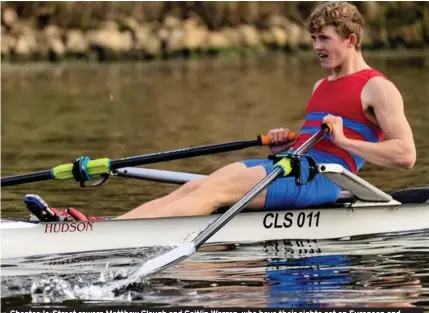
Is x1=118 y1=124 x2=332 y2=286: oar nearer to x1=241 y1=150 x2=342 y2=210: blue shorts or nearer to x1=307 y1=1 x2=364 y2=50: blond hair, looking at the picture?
x1=241 y1=150 x2=342 y2=210: blue shorts

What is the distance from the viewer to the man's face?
874 cm

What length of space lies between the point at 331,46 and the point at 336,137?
66 cm

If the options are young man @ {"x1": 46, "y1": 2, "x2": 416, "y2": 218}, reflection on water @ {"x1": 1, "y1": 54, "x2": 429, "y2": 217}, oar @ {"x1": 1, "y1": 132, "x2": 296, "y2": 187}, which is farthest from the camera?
reflection on water @ {"x1": 1, "y1": 54, "x2": 429, "y2": 217}

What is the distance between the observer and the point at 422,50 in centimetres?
4078

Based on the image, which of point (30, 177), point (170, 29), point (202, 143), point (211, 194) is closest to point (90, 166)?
point (30, 177)

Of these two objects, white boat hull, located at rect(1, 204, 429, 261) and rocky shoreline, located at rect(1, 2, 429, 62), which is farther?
rocky shoreline, located at rect(1, 2, 429, 62)

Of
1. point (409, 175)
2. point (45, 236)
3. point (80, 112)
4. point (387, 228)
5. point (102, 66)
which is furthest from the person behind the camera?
point (102, 66)

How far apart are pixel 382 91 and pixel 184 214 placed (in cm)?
158

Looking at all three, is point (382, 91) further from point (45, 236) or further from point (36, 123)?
point (36, 123)

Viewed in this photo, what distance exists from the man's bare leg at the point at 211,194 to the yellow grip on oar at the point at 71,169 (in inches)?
24.0

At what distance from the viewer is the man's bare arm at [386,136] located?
8594mm

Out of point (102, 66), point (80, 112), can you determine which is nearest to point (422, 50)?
point (102, 66)

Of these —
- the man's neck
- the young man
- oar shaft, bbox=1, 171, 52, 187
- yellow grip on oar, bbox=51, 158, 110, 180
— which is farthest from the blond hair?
oar shaft, bbox=1, 171, 52, 187

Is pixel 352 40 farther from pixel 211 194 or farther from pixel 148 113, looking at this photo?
pixel 148 113
